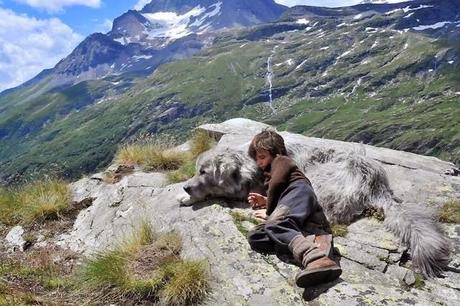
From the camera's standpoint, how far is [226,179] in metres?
11.5

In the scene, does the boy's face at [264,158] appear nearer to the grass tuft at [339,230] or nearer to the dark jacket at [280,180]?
the dark jacket at [280,180]

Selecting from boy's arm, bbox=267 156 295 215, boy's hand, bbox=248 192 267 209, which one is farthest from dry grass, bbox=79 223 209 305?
boy's hand, bbox=248 192 267 209

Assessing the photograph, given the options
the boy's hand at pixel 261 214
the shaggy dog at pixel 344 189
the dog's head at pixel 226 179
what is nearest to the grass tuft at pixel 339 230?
the shaggy dog at pixel 344 189

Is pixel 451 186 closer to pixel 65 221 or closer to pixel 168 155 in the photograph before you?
pixel 168 155

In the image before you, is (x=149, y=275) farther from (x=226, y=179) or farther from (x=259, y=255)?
(x=226, y=179)

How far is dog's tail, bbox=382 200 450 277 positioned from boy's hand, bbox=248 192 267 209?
252 centimetres

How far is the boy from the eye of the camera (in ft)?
24.7

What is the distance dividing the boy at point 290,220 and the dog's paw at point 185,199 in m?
1.61

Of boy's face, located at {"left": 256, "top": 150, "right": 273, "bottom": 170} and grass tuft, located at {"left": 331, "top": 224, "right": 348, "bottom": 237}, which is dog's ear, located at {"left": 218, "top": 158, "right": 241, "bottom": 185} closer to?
boy's face, located at {"left": 256, "top": 150, "right": 273, "bottom": 170}

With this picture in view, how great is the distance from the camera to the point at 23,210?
45.5 feet

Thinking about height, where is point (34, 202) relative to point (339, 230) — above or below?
above

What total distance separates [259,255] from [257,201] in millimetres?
2078

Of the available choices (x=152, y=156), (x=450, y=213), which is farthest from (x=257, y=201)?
(x=152, y=156)

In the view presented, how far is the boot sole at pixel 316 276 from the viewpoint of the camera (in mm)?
7340
